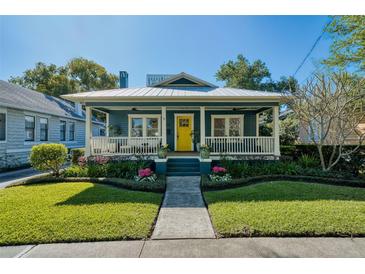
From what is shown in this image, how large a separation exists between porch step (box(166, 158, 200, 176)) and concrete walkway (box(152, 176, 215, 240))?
152 cm

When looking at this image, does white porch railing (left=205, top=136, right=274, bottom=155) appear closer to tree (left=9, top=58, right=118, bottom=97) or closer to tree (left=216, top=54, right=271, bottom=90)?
tree (left=216, top=54, right=271, bottom=90)

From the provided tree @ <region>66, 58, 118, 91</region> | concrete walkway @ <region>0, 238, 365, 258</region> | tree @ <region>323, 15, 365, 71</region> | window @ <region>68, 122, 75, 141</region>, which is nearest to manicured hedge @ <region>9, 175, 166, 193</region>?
concrete walkway @ <region>0, 238, 365, 258</region>

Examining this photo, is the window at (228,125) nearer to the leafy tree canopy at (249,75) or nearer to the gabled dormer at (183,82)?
the gabled dormer at (183,82)

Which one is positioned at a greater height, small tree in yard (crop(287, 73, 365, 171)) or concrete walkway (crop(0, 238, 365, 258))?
small tree in yard (crop(287, 73, 365, 171))

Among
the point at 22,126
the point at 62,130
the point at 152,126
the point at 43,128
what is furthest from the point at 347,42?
the point at 62,130

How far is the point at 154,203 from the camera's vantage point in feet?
17.5

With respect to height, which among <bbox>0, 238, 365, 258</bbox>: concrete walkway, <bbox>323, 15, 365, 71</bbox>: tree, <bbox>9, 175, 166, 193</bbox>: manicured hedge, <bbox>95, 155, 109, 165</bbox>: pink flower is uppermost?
<bbox>323, 15, 365, 71</bbox>: tree

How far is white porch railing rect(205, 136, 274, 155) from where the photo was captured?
952cm

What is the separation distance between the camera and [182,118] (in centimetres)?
1249

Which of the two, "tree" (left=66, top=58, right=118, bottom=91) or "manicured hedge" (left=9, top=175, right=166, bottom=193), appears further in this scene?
"tree" (left=66, top=58, right=118, bottom=91)

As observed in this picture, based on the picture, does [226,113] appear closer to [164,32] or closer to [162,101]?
[162,101]

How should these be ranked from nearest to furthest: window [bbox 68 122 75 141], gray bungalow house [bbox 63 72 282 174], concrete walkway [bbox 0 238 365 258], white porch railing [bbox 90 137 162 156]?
concrete walkway [bbox 0 238 365 258] < gray bungalow house [bbox 63 72 282 174] < white porch railing [bbox 90 137 162 156] < window [bbox 68 122 75 141]

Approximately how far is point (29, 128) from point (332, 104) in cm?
1694

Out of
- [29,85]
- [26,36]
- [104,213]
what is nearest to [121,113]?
[26,36]
